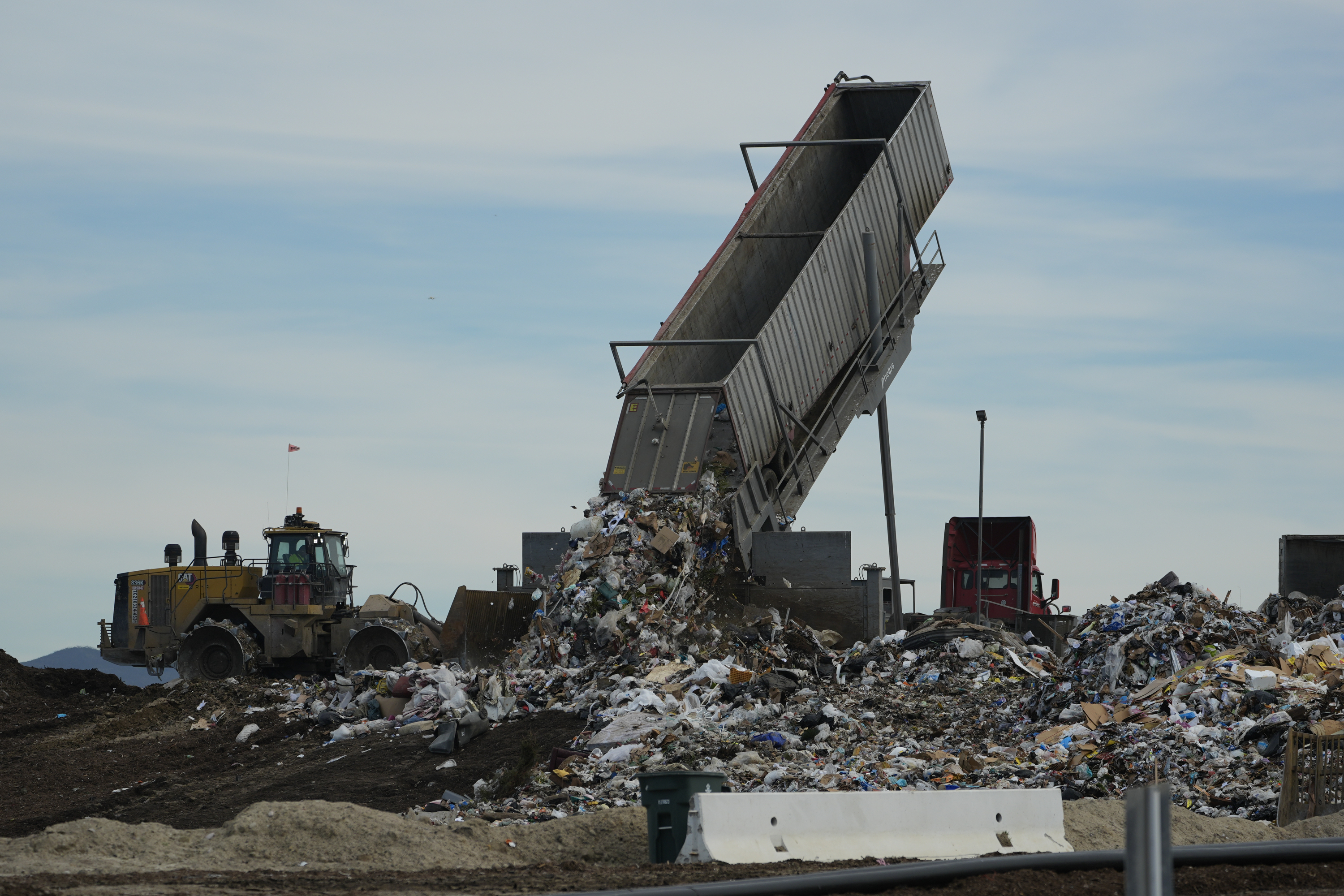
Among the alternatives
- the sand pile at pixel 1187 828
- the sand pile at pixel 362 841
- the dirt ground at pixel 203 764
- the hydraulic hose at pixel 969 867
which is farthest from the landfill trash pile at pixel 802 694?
the hydraulic hose at pixel 969 867

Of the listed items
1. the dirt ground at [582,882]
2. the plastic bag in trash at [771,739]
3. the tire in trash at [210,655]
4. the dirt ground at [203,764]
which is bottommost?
the dirt ground at [203,764]

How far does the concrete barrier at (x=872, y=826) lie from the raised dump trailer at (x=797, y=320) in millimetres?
6988

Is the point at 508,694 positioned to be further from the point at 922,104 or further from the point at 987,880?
the point at 922,104

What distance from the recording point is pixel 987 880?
6.58 metres

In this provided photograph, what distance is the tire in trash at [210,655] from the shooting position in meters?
19.1

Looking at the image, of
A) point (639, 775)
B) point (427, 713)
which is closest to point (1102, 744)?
point (639, 775)

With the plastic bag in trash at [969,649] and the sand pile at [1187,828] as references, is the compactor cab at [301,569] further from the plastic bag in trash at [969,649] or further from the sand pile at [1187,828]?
the sand pile at [1187,828]

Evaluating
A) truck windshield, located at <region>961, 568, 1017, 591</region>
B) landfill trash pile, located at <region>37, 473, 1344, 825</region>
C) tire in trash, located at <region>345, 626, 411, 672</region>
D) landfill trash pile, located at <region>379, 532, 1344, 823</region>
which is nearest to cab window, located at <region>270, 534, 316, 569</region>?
tire in trash, located at <region>345, 626, 411, 672</region>

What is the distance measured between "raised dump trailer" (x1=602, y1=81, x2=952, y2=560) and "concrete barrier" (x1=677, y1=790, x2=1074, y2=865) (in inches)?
275

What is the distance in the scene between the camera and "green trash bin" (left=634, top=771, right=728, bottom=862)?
791cm

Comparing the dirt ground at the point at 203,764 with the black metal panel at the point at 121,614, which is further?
the black metal panel at the point at 121,614

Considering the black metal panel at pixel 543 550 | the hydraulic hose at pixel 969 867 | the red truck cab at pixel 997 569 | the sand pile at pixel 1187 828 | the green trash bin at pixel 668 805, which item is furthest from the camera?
the red truck cab at pixel 997 569

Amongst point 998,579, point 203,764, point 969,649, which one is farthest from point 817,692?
point 998,579

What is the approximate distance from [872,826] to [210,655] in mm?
13487
